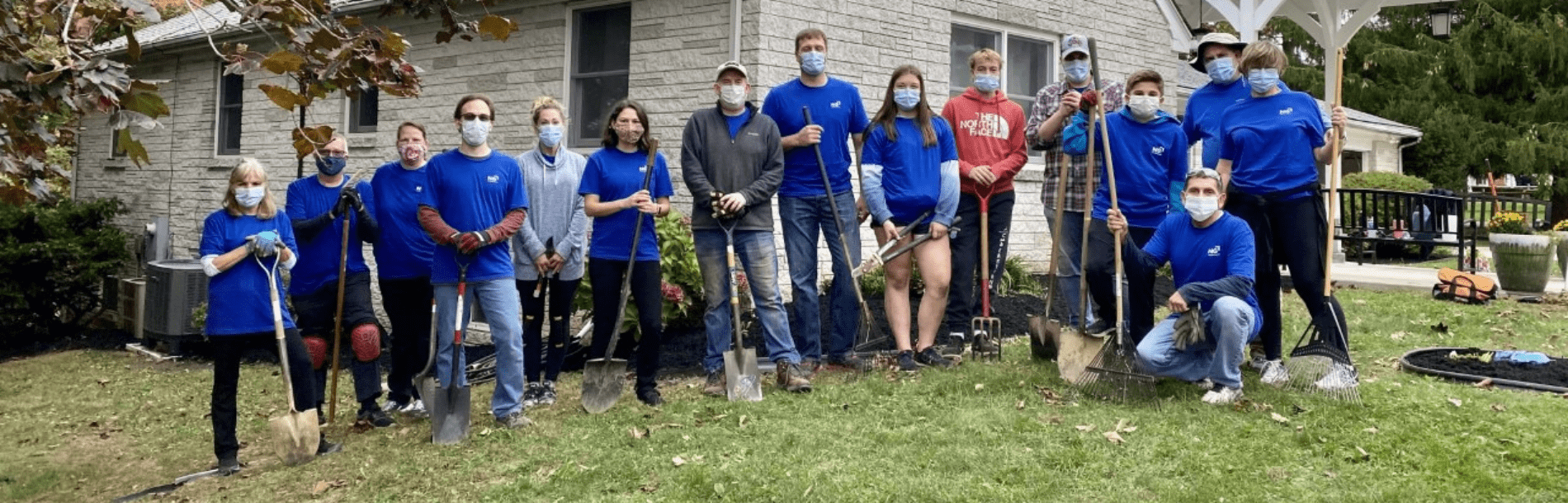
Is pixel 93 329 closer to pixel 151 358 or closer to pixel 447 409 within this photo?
pixel 151 358

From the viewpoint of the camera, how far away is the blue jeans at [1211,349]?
5375 millimetres

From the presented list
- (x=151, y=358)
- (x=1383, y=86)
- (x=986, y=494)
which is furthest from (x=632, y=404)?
(x=1383, y=86)

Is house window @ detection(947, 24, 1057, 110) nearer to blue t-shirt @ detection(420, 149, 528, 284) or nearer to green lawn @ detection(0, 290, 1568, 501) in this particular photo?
green lawn @ detection(0, 290, 1568, 501)

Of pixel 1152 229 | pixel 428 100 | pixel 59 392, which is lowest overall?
pixel 59 392

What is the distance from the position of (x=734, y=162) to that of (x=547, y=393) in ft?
5.47

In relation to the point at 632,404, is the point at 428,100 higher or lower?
higher

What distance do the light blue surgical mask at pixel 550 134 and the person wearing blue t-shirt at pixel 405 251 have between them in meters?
0.64

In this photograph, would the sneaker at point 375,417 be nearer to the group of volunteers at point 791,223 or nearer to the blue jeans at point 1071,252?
the group of volunteers at point 791,223

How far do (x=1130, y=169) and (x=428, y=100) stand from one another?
7.21m

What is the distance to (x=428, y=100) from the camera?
10977 millimetres

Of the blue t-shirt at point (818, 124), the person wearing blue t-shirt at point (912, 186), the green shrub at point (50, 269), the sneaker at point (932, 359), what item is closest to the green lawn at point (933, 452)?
the sneaker at point (932, 359)

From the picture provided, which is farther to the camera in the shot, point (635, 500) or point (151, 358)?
point (151, 358)

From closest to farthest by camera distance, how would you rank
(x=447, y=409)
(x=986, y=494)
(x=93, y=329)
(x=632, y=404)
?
(x=986, y=494)
(x=447, y=409)
(x=632, y=404)
(x=93, y=329)

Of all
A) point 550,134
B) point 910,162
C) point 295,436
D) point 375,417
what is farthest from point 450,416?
point 910,162
